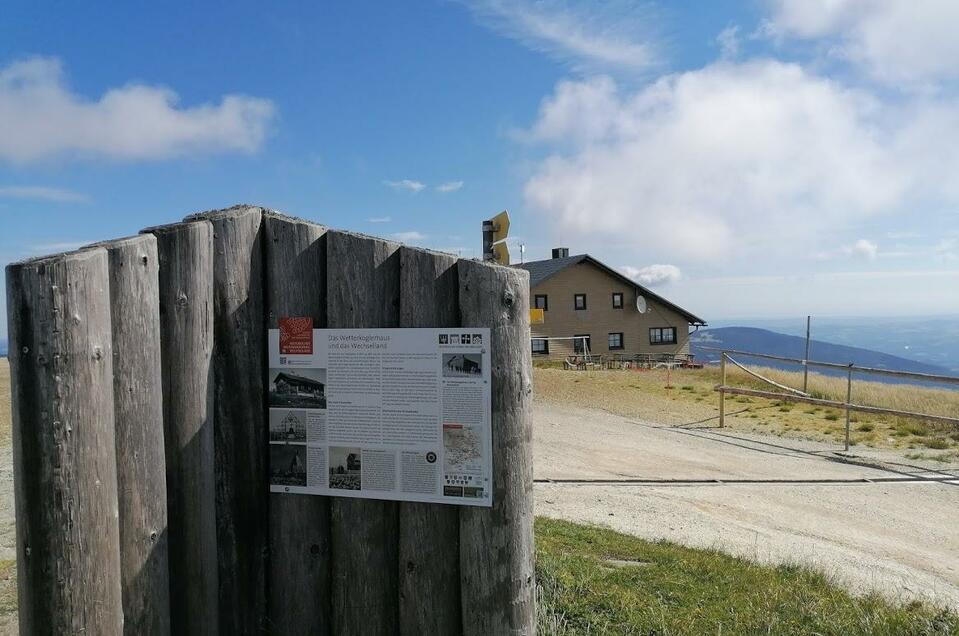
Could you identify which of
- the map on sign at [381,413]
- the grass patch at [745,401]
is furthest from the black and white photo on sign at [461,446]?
the grass patch at [745,401]

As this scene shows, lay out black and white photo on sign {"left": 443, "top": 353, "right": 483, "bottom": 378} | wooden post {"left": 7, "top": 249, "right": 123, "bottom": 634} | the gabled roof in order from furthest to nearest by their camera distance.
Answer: the gabled roof < black and white photo on sign {"left": 443, "top": 353, "right": 483, "bottom": 378} < wooden post {"left": 7, "top": 249, "right": 123, "bottom": 634}

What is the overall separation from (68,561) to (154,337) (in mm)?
932

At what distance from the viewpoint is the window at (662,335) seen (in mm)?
43784

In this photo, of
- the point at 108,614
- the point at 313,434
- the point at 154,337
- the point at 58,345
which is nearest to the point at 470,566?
the point at 313,434

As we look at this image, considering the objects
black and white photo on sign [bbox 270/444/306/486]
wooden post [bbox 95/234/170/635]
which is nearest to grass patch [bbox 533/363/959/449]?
black and white photo on sign [bbox 270/444/306/486]

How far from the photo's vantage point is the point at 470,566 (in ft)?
9.73

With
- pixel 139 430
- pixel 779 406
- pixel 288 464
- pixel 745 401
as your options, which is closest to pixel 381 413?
pixel 288 464

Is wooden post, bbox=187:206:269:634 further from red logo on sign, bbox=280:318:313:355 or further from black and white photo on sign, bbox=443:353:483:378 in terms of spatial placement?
black and white photo on sign, bbox=443:353:483:378

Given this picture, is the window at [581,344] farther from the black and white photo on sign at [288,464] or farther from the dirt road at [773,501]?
the black and white photo on sign at [288,464]

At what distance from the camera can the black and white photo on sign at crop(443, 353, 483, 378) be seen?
2984 mm

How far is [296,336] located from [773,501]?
7.94 m

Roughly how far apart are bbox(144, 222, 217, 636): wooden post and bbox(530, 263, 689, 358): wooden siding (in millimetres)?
35566

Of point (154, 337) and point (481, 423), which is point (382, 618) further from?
point (154, 337)

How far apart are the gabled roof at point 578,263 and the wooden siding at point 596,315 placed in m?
0.30
